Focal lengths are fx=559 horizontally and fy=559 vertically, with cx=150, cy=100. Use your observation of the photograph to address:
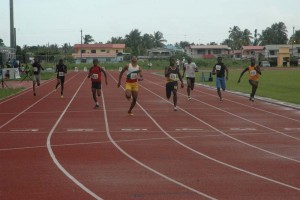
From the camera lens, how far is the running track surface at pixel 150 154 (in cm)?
675

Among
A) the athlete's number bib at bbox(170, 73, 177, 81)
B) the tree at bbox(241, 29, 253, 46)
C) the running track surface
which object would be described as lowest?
the running track surface

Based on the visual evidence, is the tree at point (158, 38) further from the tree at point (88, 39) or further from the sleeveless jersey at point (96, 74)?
the sleeveless jersey at point (96, 74)


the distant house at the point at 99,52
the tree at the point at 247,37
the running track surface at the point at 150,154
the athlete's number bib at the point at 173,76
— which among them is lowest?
the running track surface at the point at 150,154

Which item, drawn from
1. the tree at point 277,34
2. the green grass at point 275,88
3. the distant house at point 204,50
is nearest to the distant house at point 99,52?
the distant house at point 204,50

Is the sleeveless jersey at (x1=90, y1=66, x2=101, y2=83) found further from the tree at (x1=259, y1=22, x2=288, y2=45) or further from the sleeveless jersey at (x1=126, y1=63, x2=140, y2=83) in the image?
the tree at (x1=259, y1=22, x2=288, y2=45)

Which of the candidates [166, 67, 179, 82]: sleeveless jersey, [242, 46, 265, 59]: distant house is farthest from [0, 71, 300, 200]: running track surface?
[242, 46, 265, 59]: distant house

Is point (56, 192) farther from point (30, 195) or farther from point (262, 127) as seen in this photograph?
point (262, 127)

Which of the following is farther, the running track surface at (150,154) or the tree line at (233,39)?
the tree line at (233,39)

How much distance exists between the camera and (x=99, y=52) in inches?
4525

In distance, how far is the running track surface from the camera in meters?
6.75

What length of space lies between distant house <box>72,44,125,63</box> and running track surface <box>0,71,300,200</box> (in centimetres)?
9573

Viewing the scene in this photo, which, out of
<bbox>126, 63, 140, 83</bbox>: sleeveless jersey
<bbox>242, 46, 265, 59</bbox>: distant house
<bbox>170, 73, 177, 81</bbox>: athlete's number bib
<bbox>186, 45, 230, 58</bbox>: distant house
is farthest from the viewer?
<bbox>242, 46, 265, 59</bbox>: distant house

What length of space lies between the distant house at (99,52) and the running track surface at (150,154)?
3769 inches

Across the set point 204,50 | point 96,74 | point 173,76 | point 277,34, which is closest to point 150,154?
point 173,76
